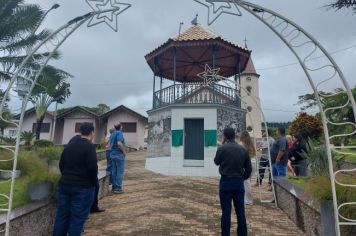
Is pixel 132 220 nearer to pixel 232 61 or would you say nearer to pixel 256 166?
pixel 256 166

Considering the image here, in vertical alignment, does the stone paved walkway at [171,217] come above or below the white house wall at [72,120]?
below

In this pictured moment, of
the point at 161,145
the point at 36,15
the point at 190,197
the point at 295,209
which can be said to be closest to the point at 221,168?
the point at 295,209

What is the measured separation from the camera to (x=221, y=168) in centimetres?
466

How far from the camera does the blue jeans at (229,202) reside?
14.6ft

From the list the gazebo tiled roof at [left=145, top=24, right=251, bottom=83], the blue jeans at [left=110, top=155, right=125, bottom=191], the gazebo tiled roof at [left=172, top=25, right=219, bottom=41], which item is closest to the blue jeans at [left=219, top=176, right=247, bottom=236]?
the blue jeans at [left=110, top=155, right=125, bottom=191]

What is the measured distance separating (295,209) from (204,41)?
32.3ft

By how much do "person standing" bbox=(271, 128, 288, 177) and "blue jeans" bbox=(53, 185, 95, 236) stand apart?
205 inches

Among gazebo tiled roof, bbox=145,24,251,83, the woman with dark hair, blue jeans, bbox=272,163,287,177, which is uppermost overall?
gazebo tiled roof, bbox=145,24,251,83

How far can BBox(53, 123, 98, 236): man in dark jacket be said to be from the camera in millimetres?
3951

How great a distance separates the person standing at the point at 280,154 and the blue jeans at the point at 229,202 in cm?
347

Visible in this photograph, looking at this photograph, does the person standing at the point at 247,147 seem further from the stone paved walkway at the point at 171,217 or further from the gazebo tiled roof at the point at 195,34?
the gazebo tiled roof at the point at 195,34

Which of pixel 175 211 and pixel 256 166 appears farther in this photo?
pixel 256 166

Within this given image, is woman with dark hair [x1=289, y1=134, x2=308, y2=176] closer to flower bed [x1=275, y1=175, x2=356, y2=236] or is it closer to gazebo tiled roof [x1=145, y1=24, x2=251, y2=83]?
flower bed [x1=275, y1=175, x2=356, y2=236]

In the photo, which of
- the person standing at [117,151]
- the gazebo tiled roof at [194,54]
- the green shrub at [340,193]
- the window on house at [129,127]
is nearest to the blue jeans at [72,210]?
the green shrub at [340,193]
